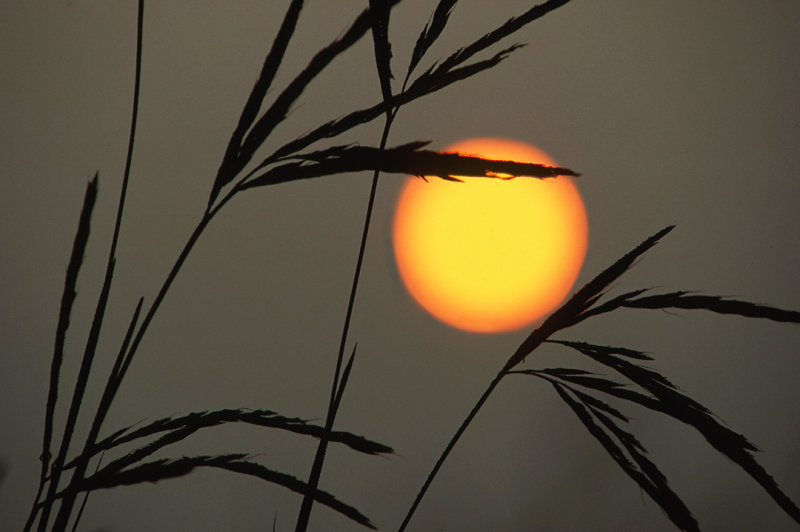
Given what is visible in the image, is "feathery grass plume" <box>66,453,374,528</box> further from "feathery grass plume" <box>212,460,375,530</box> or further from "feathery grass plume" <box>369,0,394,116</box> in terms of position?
"feathery grass plume" <box>369,0,394,116</box>

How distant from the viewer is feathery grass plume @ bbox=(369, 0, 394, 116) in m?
0.32

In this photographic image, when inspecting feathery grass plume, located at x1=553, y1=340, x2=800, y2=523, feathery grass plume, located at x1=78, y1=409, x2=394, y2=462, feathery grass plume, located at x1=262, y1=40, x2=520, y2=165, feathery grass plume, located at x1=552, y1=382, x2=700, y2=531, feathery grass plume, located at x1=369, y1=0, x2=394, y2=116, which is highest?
feathery grass plume, located at x1=369, y1=0, x2=394, y2=116

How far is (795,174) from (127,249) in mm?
2095

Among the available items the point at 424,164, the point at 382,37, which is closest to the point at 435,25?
the point at 382,37

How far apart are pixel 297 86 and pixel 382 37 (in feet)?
0.26

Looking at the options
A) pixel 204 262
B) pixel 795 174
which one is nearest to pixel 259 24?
pixel 204 262

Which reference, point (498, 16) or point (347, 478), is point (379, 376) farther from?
point (498, 16)

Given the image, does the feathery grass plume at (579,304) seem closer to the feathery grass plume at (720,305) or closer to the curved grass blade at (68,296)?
the feathery grass plume at (720,305)

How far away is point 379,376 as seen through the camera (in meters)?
1.60

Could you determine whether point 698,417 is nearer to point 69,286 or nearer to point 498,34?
point 498,34

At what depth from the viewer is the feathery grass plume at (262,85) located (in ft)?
1.03

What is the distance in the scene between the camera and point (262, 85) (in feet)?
1.06

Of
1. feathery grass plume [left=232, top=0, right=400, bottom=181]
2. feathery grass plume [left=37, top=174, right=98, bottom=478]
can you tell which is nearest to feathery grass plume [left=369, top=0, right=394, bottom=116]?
feathery grass plume [left=232, top=0, right=400, bottom=181]

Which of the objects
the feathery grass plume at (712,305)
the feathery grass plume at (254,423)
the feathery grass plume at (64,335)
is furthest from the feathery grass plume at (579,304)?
the feathery grass plume at (64,335)
